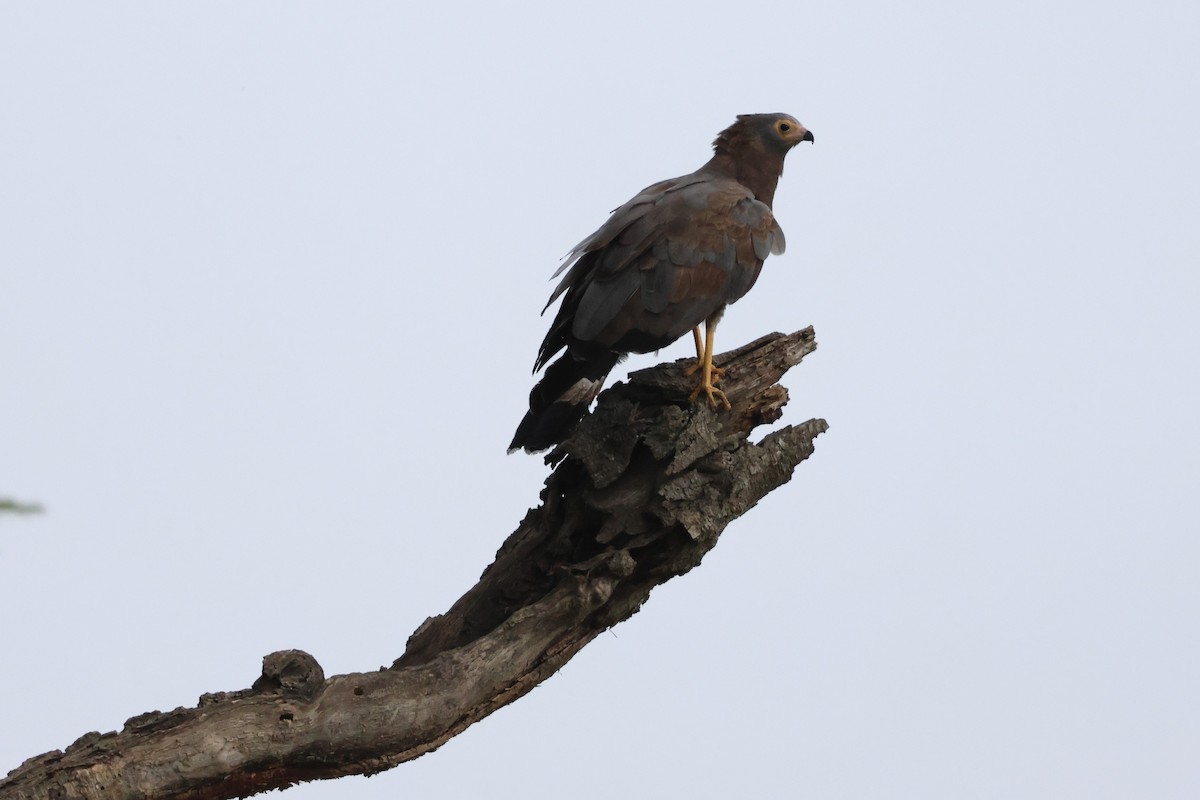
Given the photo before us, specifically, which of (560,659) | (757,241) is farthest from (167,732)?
(757,241)

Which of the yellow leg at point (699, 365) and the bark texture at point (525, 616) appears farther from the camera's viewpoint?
the yellow leg at point (699, 365)

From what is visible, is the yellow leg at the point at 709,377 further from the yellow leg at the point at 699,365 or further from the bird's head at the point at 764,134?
the bird's head at the point at 764,134

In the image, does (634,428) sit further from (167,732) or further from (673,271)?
(167,732)

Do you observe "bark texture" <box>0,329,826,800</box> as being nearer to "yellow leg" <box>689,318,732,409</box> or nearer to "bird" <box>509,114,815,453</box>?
"yellow leg" <box>689,318,732,409</box>

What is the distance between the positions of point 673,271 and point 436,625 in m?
1.80

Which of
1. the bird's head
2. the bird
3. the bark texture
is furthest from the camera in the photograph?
the bird's head

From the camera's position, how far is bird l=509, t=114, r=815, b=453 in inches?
222

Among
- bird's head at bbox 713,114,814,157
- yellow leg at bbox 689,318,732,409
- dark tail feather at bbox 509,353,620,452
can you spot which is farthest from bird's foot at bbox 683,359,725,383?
bird's head at bbox 713,114,814,157

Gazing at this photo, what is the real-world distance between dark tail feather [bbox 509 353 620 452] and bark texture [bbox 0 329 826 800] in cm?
18

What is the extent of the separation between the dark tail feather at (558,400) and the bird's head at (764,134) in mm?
1403

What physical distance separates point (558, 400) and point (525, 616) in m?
1.11

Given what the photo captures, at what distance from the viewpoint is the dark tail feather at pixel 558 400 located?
5.80 meters

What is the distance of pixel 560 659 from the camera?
523 centimetres

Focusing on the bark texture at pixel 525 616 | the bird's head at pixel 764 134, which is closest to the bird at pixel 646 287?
the bark texture at pixel 525 616
